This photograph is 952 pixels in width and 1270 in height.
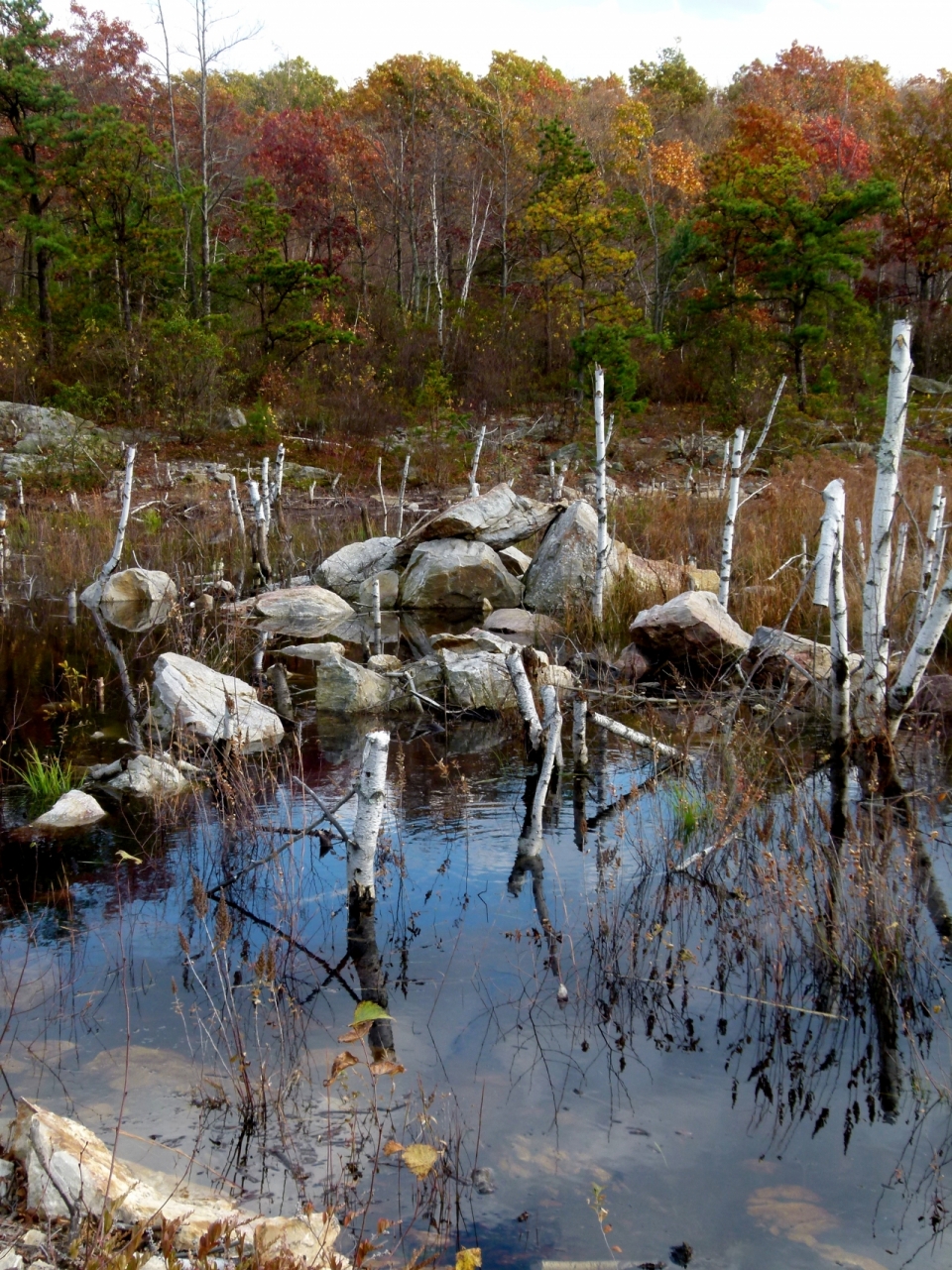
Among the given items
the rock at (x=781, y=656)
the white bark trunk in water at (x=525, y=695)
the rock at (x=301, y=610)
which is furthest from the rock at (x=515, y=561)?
the white bark trunk in water at (x=525, y=695)

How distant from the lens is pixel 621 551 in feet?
36.9

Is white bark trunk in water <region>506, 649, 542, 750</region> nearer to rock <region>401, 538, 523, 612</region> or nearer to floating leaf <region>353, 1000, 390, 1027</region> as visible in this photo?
floating leaf <region>353, 1000, 390, 1027</region>

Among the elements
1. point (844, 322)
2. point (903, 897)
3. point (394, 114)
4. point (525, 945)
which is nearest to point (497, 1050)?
point (525, 945)

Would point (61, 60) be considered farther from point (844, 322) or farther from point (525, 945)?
point (525, 945)

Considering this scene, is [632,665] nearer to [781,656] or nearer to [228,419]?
[781,656]

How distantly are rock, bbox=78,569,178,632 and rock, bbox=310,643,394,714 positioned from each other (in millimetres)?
4811

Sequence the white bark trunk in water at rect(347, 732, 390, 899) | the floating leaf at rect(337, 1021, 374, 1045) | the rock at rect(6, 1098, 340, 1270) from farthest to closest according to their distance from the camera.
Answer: the white bark trunk in water at rect(347, 732, 390, 899) → the floating leaf at rect(337, 1021, 374, 1045) → the rock at rect(6, 1098, 340, 1270)

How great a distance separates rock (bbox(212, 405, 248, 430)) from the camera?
24.1 metres

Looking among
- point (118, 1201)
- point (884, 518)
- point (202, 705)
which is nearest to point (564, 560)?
point (202, 705)

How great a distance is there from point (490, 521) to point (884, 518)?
7718mm

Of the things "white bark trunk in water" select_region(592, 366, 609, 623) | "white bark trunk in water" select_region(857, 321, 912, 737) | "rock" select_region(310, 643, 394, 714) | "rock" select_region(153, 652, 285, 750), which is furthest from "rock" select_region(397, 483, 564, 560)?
"white bark trunk in water" select_region(857, 321, 912, 737)

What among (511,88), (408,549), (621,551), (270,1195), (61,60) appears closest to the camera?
(270,1195)

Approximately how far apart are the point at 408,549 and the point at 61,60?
88.5 ft

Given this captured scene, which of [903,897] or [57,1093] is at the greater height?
[903,897]
